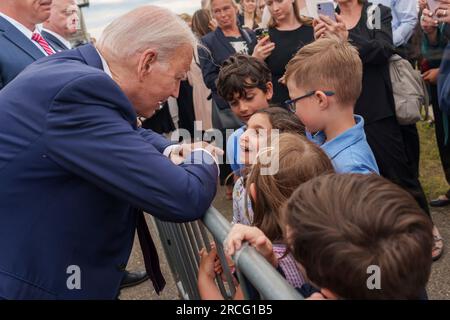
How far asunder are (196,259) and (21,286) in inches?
28.1

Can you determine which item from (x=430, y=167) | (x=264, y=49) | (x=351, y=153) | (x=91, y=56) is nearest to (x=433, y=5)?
(x=264, y=49)

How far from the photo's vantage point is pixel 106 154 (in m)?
1.44

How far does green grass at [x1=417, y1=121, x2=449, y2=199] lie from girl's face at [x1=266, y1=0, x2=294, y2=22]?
7.03 ft

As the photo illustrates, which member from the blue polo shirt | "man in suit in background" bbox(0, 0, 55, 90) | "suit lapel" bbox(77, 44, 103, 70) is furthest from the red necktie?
the blue polo shirt

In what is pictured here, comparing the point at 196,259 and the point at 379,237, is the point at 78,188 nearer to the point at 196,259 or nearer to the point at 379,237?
the point at 196,259

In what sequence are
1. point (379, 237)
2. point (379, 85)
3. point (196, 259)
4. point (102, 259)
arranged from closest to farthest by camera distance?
point (379, 237) → point (102, 259) → point (196, 259) → point (379, 85)

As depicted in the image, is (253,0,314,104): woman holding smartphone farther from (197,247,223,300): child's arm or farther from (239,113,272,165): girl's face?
(197,247,223,300): child's arm

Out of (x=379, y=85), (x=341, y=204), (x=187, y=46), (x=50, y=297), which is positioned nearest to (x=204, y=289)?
(x=50, y=297)

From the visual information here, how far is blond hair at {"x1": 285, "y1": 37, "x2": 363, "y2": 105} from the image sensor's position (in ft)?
7.55

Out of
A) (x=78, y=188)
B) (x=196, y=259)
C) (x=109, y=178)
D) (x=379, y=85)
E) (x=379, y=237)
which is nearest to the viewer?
(x=379, y=237)

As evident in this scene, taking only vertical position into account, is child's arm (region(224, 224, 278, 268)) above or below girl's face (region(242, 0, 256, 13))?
above

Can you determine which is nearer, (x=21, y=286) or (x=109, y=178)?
(x=109, y=178)

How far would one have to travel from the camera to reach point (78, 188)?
5.08 feet

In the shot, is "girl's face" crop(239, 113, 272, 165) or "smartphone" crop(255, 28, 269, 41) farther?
"smartphone" crop(255, 28, 269, 41)
